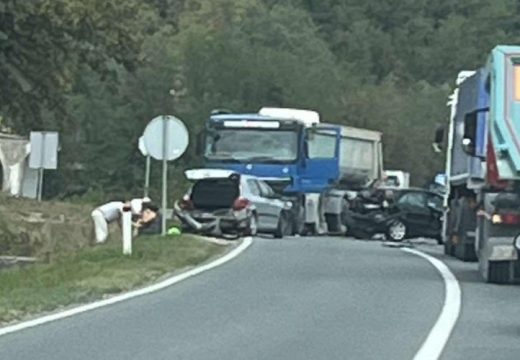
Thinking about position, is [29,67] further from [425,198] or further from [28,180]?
[28,180]

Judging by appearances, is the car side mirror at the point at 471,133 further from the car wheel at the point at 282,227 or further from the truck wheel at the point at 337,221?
the truck wheel at the point at 337,221

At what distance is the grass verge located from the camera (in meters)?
19.2

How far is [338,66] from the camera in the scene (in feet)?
339

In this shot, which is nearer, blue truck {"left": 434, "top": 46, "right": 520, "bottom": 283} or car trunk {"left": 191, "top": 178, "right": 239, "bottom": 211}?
blue truck {"left": 434, "top": 46, "right": 520, "bottom": 283}

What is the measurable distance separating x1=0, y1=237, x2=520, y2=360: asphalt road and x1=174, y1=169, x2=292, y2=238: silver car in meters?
12.0

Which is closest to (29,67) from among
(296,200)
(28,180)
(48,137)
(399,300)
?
(48,137)

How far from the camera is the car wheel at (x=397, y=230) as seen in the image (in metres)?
46.6

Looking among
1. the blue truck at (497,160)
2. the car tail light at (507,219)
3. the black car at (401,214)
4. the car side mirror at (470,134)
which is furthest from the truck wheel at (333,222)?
the car tail light at (507,219)

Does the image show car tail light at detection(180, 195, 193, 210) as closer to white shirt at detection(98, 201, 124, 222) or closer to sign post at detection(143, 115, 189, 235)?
sign post at detection(143, 115, 189, 235)

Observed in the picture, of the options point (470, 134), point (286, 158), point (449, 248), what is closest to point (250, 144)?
point (286, 158)

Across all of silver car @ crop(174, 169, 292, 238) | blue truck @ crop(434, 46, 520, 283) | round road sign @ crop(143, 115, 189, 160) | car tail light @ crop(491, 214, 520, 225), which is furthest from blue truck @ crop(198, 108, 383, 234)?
car tail light @ crop(491, 214, 520, 225)

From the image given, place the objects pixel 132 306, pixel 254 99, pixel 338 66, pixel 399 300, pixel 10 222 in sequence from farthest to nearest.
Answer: pixel 338 66 < pixel 254 99 < pixel 10 222 < pixel 399 300 < pixel 132 306

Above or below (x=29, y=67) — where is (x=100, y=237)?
below

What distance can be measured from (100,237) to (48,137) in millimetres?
8562
